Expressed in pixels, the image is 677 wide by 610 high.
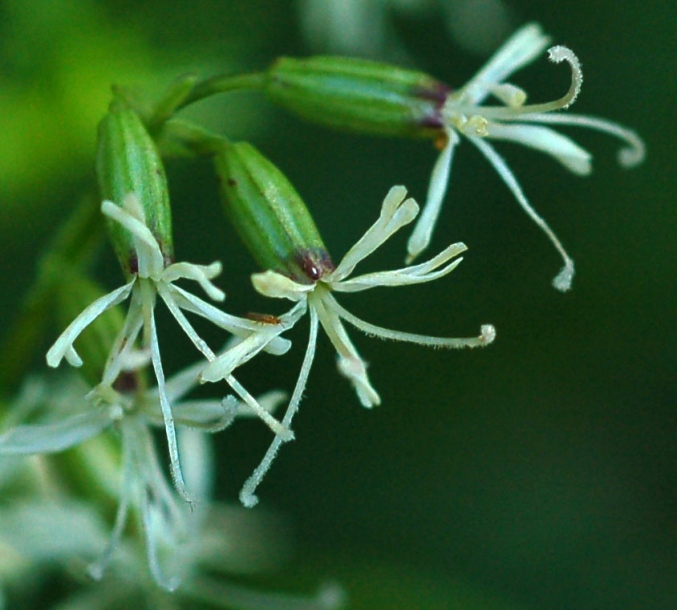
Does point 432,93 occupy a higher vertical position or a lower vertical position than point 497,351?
lower

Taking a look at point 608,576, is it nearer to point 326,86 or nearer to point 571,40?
point 571,40

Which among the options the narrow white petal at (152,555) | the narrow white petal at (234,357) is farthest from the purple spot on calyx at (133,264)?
the narrow white petal at (152,555)

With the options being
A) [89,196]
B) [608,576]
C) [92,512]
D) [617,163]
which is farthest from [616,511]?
[89,196]

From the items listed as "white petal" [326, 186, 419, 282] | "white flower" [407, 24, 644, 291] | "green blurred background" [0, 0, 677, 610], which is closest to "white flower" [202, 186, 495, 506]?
"white petal" [326, 186, 419, 282]

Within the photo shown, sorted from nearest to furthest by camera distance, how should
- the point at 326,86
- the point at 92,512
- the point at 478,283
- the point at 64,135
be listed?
the point at 326,86
the point at 92,512
the point at 64,135
the point at 478,283

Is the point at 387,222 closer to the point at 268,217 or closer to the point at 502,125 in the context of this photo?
the point at 268,217

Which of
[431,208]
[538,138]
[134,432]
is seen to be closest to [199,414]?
[134,432]

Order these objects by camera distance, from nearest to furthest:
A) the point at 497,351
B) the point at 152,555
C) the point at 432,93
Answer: the point at 152,555, the point at 432,93, the point at 497,351
